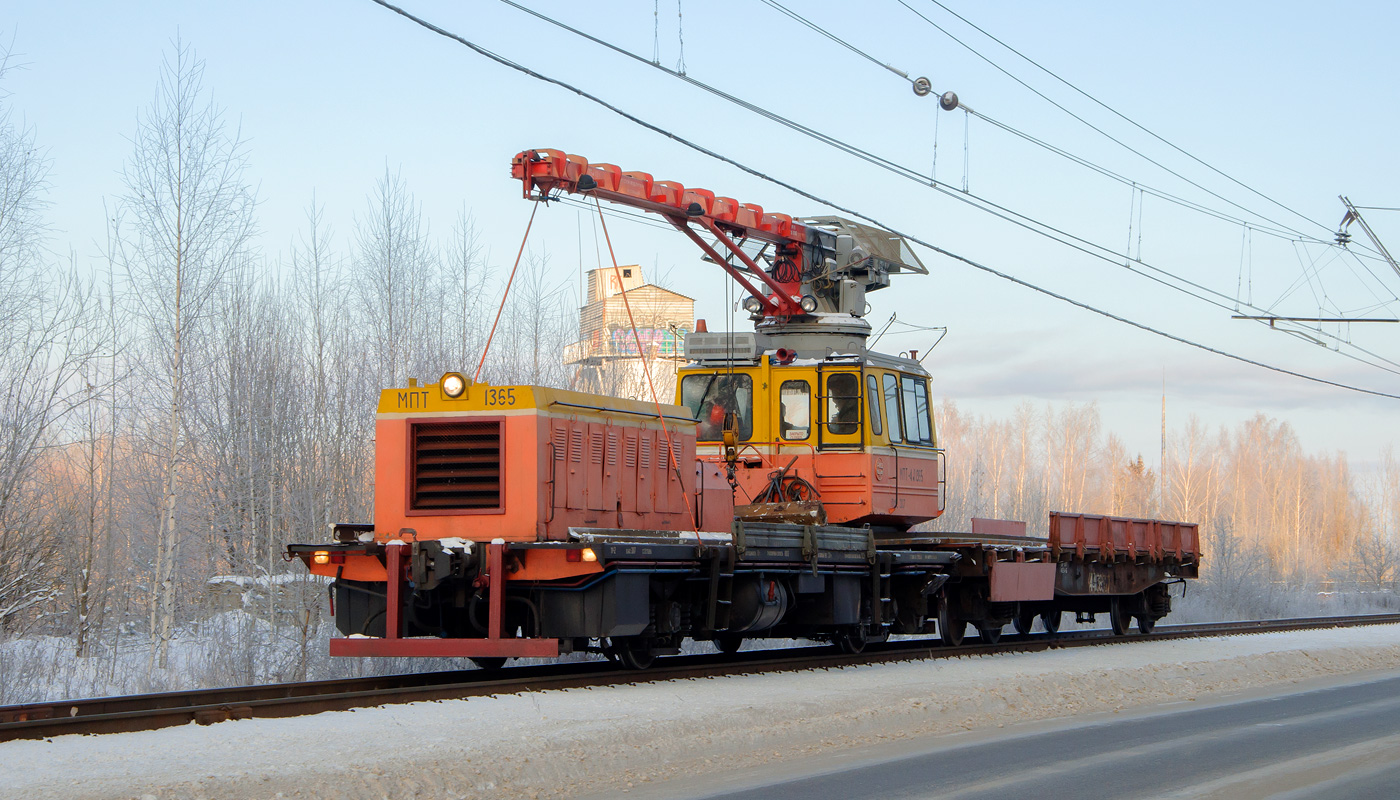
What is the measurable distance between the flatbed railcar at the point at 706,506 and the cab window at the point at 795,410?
27 mm

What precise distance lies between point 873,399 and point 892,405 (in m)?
0.58

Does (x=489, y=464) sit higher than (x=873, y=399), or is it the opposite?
(x=873, y=399)

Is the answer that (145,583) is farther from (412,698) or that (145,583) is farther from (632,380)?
(632,380)

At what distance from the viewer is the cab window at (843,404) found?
16.0 m

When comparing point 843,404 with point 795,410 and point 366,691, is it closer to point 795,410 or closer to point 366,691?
point 795,410

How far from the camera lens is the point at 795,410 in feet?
53.5

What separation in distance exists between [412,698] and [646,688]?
2224 millimetres

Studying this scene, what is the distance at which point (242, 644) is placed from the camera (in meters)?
16.3

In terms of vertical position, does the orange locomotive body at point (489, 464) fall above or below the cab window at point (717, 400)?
below

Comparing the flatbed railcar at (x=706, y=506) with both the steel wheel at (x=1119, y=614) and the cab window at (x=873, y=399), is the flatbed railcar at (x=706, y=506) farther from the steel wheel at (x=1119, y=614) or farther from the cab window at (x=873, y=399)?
the steel wheel at (x=1119, y=614)

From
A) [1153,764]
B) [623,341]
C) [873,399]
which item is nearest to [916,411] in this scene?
[873,399]

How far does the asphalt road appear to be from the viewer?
800cm

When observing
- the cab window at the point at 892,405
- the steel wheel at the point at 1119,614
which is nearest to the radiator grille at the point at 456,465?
the cab window at the point at 892,405

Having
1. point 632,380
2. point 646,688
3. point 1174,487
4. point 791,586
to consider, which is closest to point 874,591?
point 791,586
